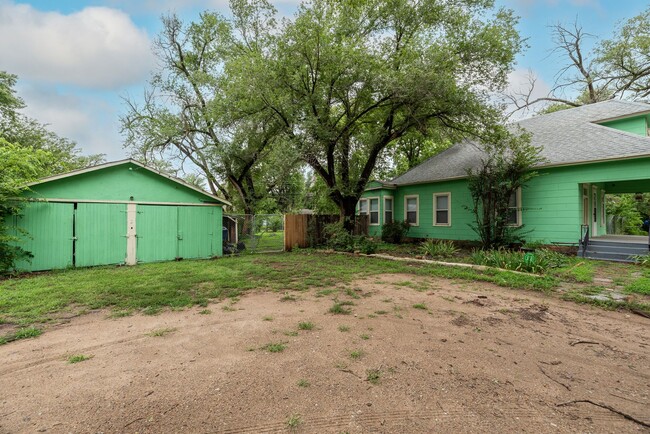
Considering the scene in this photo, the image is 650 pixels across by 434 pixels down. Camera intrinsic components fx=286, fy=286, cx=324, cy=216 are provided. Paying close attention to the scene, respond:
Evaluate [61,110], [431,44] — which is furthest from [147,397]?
[61,110]

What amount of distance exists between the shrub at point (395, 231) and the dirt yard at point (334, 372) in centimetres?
1013

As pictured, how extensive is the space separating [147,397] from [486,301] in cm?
527

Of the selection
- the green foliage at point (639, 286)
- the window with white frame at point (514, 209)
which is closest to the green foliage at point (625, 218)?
the window with white frame at point (514, 209)

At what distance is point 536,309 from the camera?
478 centimetres

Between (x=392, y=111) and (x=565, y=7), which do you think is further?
(x=565, y=7)

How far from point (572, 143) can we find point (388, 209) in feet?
26.6

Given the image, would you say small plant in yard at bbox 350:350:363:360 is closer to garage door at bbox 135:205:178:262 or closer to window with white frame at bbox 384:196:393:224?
garage door at bbox 135:205:178:262

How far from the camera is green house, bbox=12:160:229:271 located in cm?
822

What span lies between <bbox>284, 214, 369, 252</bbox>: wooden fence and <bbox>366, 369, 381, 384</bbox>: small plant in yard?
10.2 meters

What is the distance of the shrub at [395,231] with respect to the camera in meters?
14.8

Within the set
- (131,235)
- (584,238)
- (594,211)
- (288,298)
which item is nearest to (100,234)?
(131,235)

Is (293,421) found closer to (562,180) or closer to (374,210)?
(562,180)

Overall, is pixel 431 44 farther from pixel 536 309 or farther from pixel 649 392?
pixel 649 392

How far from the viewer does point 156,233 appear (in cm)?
1003
